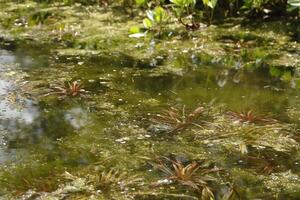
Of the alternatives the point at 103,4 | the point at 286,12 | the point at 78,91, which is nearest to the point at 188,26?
the point at 286,12

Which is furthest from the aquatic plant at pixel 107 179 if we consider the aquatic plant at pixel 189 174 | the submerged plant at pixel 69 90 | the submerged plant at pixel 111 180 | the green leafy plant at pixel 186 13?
the green leafy plant at pixel 186 13

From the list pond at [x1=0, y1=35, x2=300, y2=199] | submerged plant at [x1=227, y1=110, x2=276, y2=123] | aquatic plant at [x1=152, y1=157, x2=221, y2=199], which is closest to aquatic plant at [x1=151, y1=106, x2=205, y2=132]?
pond at [x1=0, y1=35, x2=300, y2=199]

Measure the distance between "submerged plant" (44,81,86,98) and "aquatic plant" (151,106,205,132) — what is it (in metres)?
0.51

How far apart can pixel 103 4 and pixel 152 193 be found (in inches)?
124

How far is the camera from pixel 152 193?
1553 mm

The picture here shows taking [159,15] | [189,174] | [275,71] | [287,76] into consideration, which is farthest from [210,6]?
[189,174]

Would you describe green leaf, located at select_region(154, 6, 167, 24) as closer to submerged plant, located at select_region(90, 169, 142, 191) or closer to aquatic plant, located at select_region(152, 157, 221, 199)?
aquatic plant, located at select_region(152, 157, 221, 199)

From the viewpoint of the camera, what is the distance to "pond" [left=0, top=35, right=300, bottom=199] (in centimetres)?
161

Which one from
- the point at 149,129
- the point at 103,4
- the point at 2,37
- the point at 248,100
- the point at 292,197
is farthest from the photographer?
the point at 103,4

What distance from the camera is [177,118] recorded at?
6.86 ft

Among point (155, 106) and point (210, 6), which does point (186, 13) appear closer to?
point (210, 6)

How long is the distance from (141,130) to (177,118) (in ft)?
0.63

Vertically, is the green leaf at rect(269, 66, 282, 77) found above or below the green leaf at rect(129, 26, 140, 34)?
below

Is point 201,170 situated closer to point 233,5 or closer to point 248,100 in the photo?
point 248,100
